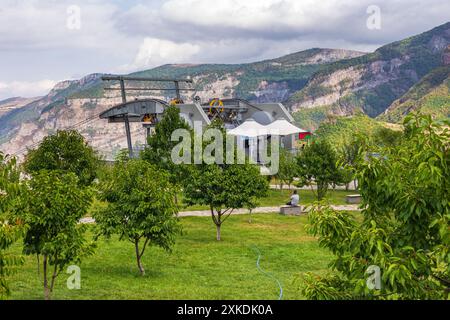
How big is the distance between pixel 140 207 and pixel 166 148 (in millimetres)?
17765

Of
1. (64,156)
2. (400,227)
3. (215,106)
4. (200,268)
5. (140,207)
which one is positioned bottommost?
(200,268)

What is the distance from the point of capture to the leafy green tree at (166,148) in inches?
1399

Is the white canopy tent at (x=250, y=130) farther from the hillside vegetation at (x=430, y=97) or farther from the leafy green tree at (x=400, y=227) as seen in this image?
the hillside vegetation at (x=430, y=97)

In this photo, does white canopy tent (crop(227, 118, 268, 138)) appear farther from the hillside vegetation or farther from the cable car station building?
the hillside vegetation

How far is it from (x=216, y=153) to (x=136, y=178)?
377 inches

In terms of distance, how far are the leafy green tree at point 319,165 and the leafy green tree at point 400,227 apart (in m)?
33.9

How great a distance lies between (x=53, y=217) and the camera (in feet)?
48.1

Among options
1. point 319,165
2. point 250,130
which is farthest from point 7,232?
point 250,130

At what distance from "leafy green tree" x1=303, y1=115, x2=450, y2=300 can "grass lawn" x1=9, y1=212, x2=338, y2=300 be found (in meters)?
10.1

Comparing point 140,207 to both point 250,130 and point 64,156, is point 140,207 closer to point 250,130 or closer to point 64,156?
point 64,156

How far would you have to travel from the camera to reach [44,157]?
3080 cm

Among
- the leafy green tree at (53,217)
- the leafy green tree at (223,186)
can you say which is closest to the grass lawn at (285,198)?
the leafy green tree at (223,186)
